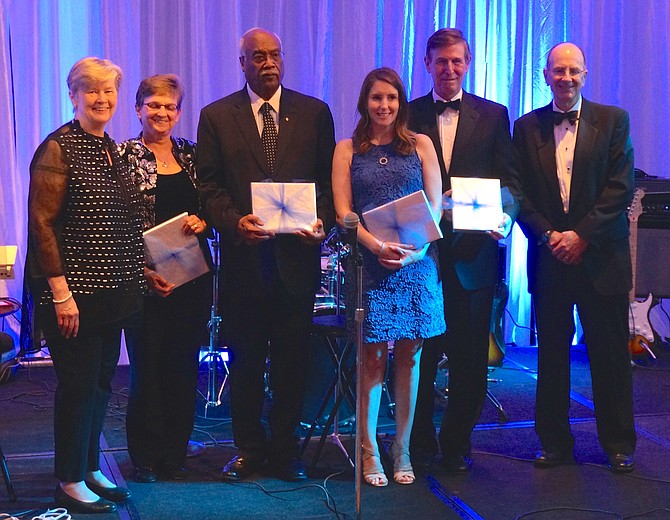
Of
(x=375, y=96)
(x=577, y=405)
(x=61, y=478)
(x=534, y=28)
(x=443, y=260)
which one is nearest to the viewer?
(x=61, y=478)

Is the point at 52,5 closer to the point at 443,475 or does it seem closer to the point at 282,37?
the point at 282,37

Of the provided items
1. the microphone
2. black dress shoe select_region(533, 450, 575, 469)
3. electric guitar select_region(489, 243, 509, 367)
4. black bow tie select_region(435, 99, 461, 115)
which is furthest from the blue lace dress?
electric guitar select_region(489, 243, 509, 367)

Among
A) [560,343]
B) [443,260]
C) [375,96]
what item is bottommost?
[560,343]

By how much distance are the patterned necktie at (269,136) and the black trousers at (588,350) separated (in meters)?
1.26

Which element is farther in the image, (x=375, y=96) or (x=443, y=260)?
(x=443, y=260)

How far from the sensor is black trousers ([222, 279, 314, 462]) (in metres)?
3.93

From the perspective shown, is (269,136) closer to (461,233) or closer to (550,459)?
(461,233)

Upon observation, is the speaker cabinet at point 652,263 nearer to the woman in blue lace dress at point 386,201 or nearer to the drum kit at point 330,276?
the drum kit at point 330,276

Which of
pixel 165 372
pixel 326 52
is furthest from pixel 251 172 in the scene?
pixel 326 52

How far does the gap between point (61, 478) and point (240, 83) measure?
361 centimetres

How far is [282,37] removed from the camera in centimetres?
659

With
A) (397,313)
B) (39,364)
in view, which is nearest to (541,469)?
(397,313)

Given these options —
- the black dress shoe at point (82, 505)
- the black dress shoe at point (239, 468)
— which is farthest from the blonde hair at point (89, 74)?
the black dress shoe at point (239, 468)

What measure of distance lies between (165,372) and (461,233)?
139 cm
